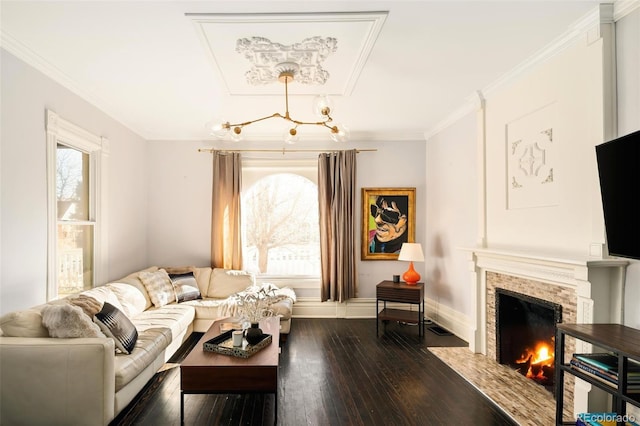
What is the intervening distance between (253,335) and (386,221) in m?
2.99

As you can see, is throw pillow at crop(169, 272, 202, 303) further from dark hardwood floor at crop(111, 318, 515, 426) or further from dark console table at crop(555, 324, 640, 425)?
dark console table at crop(555, 324, 640, 425)

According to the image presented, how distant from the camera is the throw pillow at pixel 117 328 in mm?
2598

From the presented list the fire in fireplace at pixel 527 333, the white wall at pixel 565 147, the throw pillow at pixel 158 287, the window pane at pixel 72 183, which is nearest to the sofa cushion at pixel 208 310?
the throw pillow at pixel 158 287

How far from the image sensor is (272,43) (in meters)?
2.53

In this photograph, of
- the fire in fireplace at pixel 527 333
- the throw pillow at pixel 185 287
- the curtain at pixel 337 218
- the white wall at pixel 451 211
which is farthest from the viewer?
the curtain at pixel 337 218

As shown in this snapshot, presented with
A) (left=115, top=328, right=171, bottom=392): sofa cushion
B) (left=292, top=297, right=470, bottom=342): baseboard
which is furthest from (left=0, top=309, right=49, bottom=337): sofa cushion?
(left=292, top=297, right=470, bottom=342): baseboard

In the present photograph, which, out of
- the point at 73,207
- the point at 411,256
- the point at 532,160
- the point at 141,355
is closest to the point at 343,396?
the point at 141,355

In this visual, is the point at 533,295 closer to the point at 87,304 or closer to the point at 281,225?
the point at 281,225

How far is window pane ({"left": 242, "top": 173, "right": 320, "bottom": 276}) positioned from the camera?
17.6ft

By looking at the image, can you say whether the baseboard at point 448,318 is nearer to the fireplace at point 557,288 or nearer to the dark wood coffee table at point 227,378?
the fireplace at point 557,288

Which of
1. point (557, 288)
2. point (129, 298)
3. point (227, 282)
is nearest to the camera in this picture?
point (557, 288)

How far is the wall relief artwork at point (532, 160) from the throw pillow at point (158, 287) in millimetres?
3981

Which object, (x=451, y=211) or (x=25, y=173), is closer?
(x=25, y=173)

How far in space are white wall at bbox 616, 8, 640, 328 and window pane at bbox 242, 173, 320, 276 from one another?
150 inches
